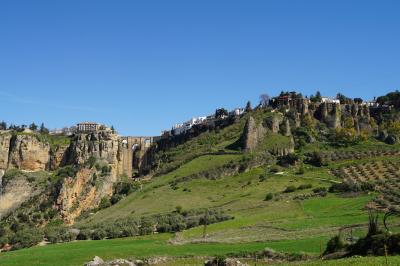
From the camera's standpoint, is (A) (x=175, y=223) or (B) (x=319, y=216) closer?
(B) (x=319, y=216)

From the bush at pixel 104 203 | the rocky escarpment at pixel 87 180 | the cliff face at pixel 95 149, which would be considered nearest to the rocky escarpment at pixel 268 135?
the rocky escarpment at pixel 87 180

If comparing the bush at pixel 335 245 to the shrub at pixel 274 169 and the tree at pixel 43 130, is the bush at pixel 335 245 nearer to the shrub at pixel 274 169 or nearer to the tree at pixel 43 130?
the shrub at pixel 274 169

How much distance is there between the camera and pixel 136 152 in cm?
17900

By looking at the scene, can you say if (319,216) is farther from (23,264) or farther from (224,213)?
(23,264)

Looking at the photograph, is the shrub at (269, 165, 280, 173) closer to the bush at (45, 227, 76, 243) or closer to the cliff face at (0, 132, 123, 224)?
the cliff face at (0, 132, 123, 224)

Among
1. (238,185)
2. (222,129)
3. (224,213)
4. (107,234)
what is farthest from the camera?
(222,129)

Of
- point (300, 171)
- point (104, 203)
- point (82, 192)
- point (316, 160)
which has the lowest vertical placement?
point (104, 203)

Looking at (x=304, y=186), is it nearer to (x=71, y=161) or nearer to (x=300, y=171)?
(x=300, y=171)

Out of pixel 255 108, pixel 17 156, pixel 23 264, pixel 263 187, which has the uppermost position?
pixel 255 108

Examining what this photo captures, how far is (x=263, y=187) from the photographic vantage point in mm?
92125

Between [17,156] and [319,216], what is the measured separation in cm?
10184

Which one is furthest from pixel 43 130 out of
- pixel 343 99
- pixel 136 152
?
pixel 343 99

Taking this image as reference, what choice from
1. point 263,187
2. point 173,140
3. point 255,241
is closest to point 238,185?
point 263,187

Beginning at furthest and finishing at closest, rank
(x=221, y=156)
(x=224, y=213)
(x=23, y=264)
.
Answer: (x=221, y=156)
(x=224, y=213)
(x=23, y=264)
